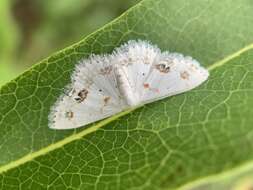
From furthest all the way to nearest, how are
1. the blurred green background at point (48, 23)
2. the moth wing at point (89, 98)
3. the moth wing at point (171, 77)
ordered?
the blurred green background at point (48, 23) < the moth wing at point (89, 98) < the moth wing at point (171, 77)

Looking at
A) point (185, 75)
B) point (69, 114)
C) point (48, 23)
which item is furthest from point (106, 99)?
point (48, 23)

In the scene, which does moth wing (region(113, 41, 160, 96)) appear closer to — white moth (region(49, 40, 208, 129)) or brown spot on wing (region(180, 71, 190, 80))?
white moth (region(49, 40, 208, 129))

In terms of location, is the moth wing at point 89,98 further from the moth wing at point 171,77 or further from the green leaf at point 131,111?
the moth wing at point 171,77

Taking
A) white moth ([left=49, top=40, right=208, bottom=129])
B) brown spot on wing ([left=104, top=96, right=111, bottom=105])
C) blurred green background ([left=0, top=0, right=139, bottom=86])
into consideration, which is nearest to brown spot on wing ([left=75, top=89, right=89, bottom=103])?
white moth ([left=49, top=40, right=208, bottom=129])

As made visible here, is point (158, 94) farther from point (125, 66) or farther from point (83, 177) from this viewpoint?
point (83, 177)

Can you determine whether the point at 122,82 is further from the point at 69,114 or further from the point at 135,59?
the point at 69,114

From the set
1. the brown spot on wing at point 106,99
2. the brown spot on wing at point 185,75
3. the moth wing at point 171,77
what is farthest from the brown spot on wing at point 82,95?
the brown spot on wing at point 185,75
